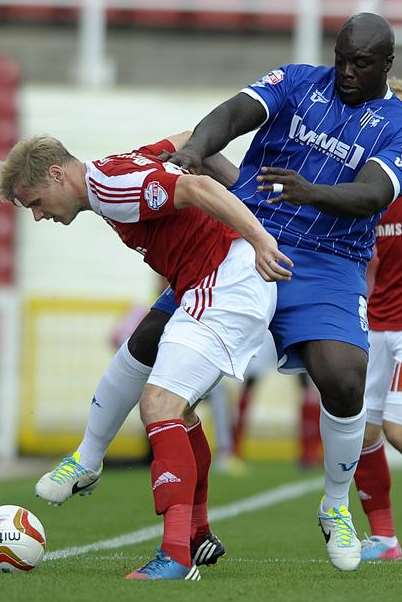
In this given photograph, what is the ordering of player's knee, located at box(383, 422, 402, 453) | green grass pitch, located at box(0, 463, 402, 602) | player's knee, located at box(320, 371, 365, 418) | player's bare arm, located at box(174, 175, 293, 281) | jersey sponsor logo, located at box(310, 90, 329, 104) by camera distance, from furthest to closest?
1. player's knee, located at box(383, 422, 402, 453)
2. jersey sponsor logo, located at box(310, 90, 329, 104)
3. player's knee, located at box(320, 371, 365, 418)
4. player's bare arm, located at box(174, 175, 293, 281)
5. green grass pitch, located at box(0, 463, 402, 602)

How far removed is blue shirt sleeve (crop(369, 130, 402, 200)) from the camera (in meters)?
6.35

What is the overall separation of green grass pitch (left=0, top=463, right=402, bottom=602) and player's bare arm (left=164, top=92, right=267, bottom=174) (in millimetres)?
1688

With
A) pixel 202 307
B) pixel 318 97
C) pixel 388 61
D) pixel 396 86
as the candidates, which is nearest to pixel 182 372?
pixel 202 307

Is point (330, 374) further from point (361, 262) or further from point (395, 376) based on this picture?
point (395, 376)

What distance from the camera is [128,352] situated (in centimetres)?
689

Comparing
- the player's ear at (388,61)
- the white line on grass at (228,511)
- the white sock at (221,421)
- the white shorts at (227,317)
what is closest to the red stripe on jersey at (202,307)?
the white shorts at (227,317)

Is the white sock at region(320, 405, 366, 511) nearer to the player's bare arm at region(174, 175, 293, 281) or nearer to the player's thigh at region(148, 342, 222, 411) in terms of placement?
the player's thigh at region(148, 342, 222, 411)

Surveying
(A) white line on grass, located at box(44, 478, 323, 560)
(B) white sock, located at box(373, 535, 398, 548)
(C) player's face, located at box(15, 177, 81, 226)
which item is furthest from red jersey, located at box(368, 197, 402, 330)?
A: (C) player's face, located at box(15, 177, 81, 226)

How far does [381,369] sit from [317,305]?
1563mm

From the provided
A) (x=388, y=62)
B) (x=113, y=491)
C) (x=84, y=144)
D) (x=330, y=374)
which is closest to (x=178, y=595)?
(x=330, y=374)

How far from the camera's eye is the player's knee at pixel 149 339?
681cm

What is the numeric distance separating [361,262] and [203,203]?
3.43 feet

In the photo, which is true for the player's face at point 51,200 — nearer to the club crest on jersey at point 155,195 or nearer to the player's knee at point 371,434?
the club crest on jersey at point 155,195

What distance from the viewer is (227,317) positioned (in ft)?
20.7
